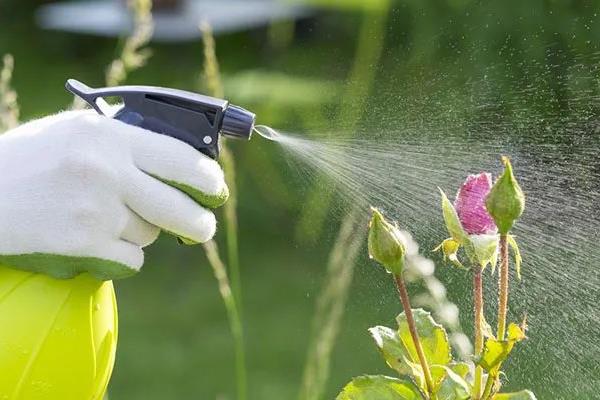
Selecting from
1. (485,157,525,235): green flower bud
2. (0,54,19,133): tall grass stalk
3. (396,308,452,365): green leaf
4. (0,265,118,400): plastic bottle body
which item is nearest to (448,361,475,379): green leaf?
(396,308,452,365): green leaf

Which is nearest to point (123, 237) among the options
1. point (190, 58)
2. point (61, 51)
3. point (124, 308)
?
point (124, 308)

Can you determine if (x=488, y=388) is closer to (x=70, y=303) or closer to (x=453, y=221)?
(x=453, y=221)

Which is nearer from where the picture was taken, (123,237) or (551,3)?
(123,237)

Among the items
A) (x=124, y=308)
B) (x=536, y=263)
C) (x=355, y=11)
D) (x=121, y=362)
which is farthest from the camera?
(x=355, y=11)

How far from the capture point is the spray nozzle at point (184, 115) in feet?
2.49

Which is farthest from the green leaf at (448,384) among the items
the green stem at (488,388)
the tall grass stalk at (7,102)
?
the tall grass stalk at (7,102)

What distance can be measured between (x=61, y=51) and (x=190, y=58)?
700mm

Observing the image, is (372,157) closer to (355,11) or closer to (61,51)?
(355,11)

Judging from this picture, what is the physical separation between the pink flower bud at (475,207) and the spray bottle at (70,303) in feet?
0.51

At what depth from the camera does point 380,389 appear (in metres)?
0.73

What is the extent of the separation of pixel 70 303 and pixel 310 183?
2.29 feet

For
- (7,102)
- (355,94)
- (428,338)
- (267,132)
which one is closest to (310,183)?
(355,94)

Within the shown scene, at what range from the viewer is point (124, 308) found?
2.99 meters

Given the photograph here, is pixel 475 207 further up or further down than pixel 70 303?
further up
